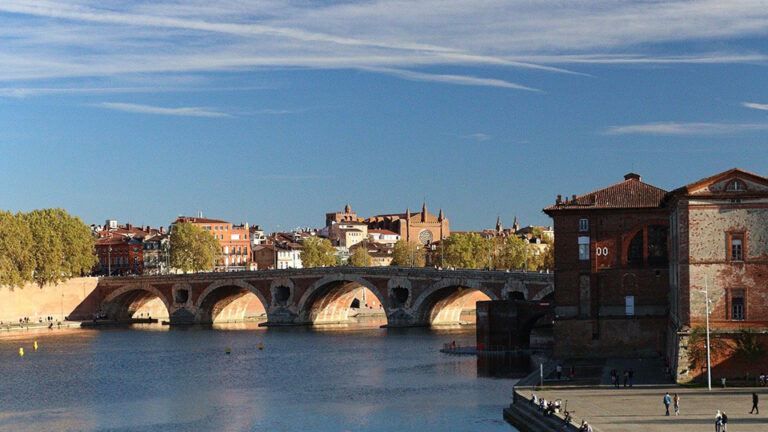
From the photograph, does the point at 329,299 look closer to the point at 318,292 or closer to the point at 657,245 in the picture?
the point at 318,292

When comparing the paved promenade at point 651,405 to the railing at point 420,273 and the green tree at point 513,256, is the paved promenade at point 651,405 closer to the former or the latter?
the railing at point 420,273

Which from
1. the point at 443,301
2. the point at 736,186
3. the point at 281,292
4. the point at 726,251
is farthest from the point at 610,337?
the point at 281,292

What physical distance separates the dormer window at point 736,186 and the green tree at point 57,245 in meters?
90.7

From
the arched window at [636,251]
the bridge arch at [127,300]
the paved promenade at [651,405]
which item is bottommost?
the paved promenade at [651,405]

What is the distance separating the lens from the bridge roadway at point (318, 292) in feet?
339

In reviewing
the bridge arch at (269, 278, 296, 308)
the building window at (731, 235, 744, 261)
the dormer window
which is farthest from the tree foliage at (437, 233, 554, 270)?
the dormer window

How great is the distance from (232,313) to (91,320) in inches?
602

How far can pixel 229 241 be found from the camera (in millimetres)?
191625

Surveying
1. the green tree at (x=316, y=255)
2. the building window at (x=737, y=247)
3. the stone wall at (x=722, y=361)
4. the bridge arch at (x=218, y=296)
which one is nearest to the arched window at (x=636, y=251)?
the building window at (x=737, y=247)

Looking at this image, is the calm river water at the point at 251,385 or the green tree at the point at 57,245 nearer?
the calm river water at the point at 251,385

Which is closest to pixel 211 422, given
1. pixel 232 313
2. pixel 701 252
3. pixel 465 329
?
pixel 701 252

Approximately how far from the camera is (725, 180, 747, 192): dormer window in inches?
2256

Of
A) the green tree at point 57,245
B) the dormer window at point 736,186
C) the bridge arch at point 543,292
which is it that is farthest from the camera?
the green tree at point 57,245

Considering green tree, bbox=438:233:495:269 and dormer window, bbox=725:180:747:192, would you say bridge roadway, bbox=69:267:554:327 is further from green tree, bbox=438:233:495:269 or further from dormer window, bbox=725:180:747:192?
dormer window, bbox=725:180:747:192
